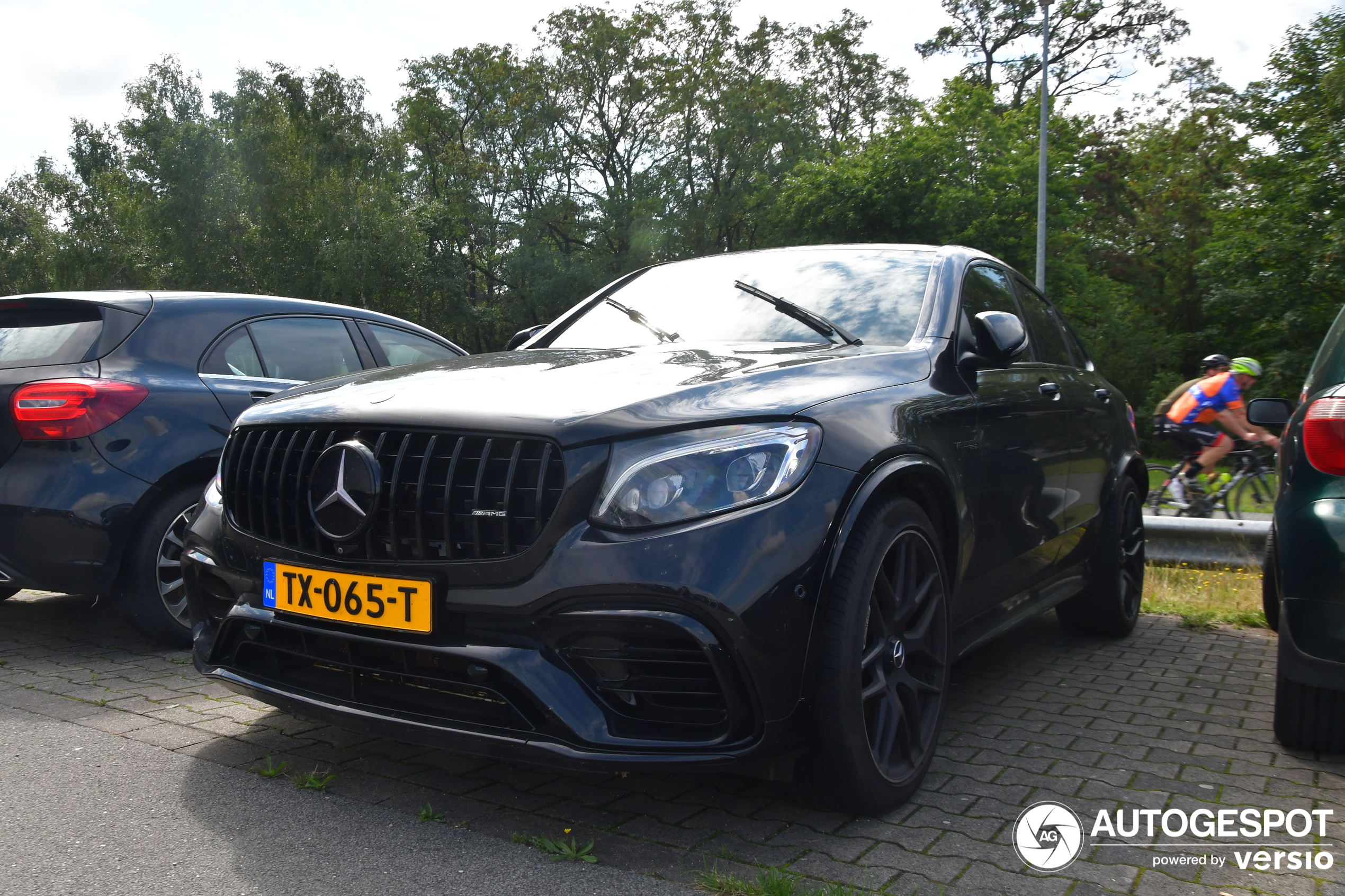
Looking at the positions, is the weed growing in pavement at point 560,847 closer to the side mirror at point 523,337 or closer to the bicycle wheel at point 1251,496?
the side mirror at point 523,337

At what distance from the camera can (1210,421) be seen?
433 inches

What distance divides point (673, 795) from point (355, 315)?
385 cm

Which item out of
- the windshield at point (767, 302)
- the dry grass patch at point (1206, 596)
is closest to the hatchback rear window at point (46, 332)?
the windshield at point (767, 302)

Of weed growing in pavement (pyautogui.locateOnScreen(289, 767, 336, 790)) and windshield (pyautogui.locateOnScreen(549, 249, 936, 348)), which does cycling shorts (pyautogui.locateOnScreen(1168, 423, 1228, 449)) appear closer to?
windshield (pyautogui.locateOnScreen(549, 249, 936, 348))

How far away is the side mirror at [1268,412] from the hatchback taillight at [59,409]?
15.6ft

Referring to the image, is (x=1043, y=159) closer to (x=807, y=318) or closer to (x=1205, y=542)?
(x=1205, y=542)

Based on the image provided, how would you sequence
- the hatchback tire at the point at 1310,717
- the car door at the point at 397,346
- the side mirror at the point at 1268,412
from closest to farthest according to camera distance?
the hatchback tire at the point at 1310,717
the side mirror at the point at 1268,412
the car door at the point at 397,346

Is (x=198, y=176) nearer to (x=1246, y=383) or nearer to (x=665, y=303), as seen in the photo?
(x=1246, y=383)

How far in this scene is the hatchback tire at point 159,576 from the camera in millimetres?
4527

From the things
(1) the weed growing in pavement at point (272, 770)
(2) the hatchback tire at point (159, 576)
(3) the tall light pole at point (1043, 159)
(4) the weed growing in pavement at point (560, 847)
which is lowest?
(4) the weed growing in pavement at point (560, 847)

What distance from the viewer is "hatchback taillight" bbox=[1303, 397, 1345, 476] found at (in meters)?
3.09

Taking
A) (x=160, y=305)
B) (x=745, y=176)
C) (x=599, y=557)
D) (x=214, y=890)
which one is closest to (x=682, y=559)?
(x=599, y=557)

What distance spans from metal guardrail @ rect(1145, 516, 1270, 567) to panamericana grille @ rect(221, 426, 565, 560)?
5.67 meters

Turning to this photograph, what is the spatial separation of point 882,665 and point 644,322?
5.51ft
